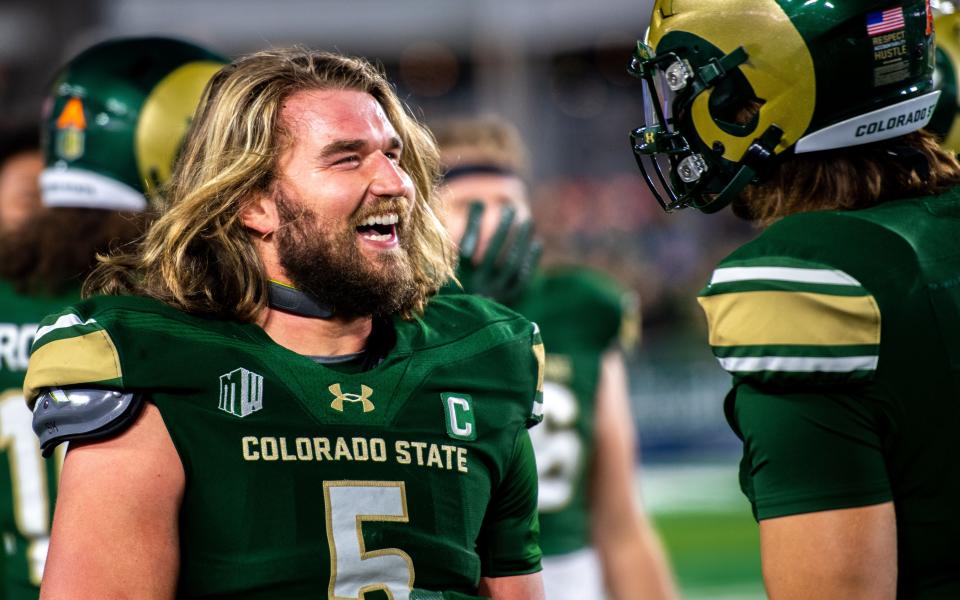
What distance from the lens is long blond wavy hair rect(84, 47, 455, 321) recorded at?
7.20 feet

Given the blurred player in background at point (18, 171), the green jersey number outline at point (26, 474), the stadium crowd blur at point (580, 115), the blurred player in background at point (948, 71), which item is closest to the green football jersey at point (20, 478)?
the green jersey number outline at point (26, 474)

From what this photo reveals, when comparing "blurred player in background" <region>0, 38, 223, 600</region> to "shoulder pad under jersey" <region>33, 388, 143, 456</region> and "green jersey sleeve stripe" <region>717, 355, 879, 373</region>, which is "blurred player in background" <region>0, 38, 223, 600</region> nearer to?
"shoulder pad under jersey" <region>33, 388, 143, 456</region>

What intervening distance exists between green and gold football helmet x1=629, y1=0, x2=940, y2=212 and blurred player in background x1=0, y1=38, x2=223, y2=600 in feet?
5.42

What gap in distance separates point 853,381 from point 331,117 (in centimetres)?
107

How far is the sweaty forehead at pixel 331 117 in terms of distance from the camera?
2279 millimetres

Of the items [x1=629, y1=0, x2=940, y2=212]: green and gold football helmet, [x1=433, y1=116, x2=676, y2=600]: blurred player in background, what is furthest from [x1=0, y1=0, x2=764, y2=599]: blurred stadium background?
[x1=629, y1=0, x2=940, y2=212]: green and gold football helmet

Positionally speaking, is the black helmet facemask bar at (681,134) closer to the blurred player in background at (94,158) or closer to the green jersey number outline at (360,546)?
the green jersey number outline at (360,546)

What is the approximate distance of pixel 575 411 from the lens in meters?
4.18

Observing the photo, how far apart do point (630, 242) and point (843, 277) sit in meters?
13.1

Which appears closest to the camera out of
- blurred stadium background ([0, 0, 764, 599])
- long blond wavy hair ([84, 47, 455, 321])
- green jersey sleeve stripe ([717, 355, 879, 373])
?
green jersey sleeve stripe ([717, 355, 879, 373])

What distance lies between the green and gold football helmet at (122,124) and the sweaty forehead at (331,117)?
3.56ft

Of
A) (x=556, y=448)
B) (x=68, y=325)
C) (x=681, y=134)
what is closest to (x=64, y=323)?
(x=68, y=325)

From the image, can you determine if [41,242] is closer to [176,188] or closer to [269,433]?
[176,188]

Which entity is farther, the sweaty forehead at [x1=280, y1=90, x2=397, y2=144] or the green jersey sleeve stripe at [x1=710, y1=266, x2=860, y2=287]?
the sweaty forehead at [x1=280, y1=90, x2=397, y2=144]
